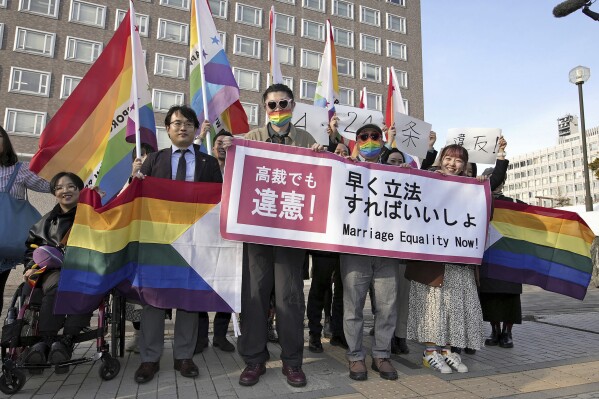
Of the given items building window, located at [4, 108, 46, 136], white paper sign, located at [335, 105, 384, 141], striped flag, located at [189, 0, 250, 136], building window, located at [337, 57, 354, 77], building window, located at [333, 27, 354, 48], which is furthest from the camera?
building window, located at [333, 27, 354, 48]

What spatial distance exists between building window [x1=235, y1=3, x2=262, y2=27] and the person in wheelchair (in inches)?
1240

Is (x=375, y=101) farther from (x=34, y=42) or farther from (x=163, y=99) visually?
(x=34, y=42)

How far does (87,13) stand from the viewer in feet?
92.9

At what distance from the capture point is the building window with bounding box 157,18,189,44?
30.1m

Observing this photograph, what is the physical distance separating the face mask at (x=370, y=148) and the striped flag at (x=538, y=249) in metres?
1.75

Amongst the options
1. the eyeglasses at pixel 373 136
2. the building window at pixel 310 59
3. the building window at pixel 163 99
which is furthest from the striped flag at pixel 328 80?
the building window at pixel 310 59

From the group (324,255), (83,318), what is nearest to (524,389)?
(324,255)

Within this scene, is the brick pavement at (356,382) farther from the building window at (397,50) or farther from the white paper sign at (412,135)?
the building window at (397,50)

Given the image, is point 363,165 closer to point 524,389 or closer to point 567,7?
point 524,389

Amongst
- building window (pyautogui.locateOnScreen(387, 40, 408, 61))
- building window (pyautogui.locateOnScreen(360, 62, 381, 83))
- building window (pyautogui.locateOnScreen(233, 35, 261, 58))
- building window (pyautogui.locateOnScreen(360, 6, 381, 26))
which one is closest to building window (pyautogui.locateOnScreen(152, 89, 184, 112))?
building window (pyautogui.locateOnScreen(233, 35, 261, 58))

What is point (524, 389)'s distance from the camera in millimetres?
3631

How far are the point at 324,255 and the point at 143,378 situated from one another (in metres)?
2.13

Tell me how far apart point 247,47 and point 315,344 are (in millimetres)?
31247

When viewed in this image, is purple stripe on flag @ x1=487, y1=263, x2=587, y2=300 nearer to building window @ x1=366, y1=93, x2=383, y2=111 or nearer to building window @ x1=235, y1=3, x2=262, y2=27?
building window @ x1=235, y1=3, x2=262, y2=27
